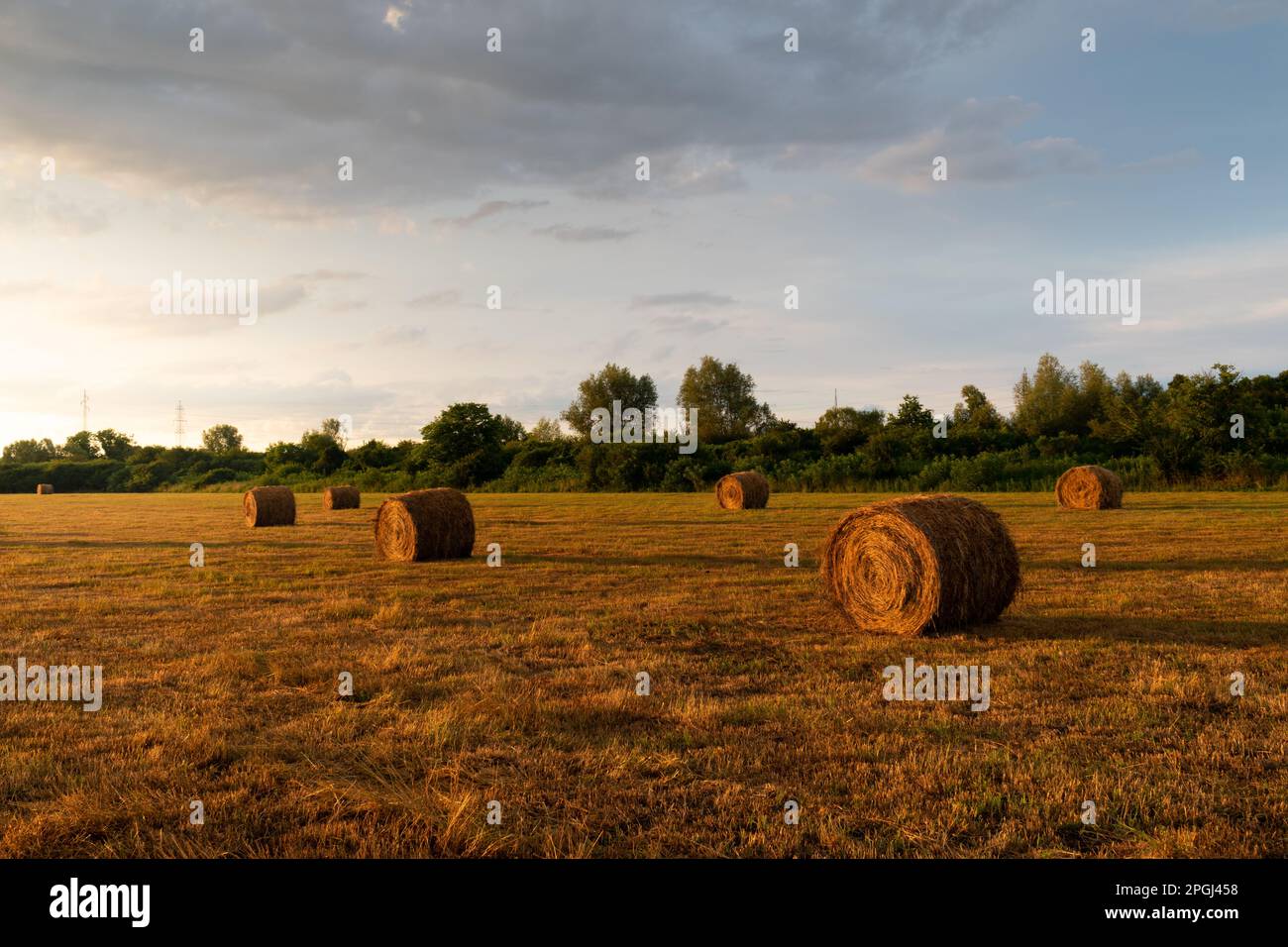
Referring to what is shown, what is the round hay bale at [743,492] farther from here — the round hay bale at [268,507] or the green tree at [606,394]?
the green tree at [606,394]

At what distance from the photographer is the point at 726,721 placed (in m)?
5.85

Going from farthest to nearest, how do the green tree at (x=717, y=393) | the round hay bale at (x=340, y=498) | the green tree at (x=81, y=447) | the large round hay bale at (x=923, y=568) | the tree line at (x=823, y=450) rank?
the green tree at (x=81, y=447) → the green tree at (x=717, y=393) → the tree line at (x=823, y=450) → the round hay bale at (x=340, y=498) → the large round hay bale at (x=923, y=568)

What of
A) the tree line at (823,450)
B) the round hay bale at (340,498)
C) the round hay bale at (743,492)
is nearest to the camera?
the round hay bale at (743,492)

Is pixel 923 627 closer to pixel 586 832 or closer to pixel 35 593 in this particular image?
pixel 586 832

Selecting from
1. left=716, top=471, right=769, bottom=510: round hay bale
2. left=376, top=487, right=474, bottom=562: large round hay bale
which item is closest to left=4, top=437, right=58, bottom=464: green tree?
left=716, top=471, right=769, bottom=510: round hay bale

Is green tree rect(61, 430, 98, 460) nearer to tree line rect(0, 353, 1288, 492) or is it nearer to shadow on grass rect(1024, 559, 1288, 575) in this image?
tree line rect(0, 353, 1288, 492)

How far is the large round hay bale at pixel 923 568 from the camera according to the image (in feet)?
30.3

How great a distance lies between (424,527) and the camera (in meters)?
16.2

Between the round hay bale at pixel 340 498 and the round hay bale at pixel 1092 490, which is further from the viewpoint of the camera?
the round hay bale at pixel 340 498

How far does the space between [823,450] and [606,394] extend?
147 ft

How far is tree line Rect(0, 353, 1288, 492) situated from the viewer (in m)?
42.2

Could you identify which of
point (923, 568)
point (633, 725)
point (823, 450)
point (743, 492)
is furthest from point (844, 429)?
point (633, 725)

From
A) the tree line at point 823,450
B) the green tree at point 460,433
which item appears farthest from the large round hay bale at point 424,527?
the green tree at point 460,433

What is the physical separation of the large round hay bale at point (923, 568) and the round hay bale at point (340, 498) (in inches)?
1171
